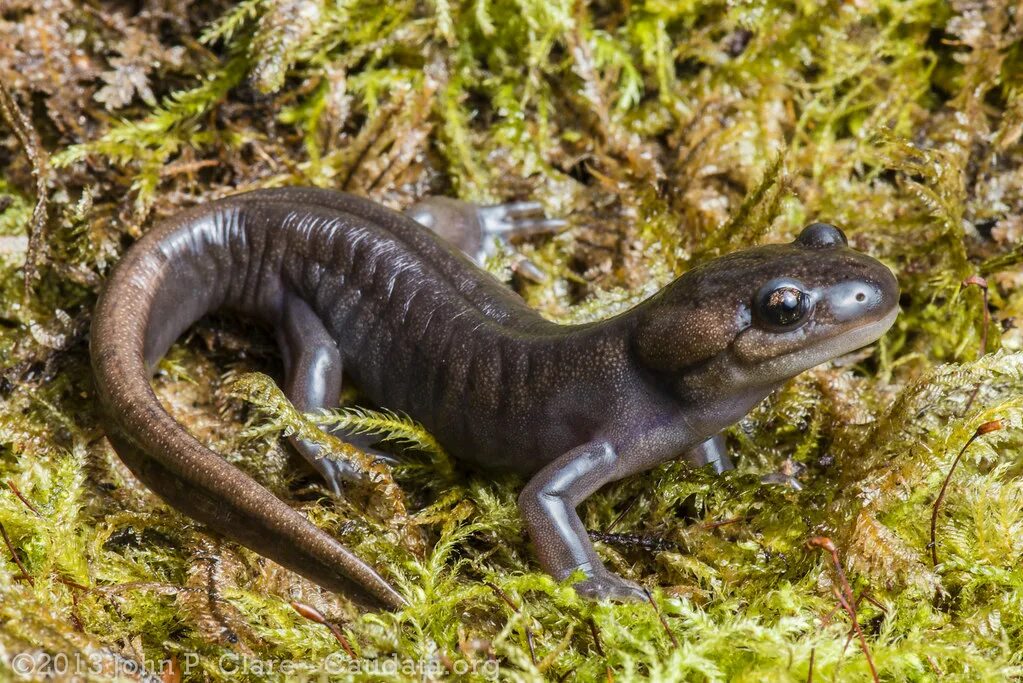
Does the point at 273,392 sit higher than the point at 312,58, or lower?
lower

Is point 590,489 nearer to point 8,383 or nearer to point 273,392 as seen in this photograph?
point 273,392

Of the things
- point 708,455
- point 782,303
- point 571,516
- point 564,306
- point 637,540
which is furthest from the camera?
point 564,306

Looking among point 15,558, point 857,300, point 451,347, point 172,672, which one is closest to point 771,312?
point 857,300

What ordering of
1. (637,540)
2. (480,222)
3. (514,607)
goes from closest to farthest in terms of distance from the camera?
(514,607), (637,540), (480,222)

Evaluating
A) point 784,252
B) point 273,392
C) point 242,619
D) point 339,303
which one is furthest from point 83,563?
point 784,252

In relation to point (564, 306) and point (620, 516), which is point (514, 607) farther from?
point (564, 306)

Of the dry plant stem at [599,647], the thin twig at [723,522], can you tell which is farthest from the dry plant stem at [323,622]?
the thin twig at [723,522]

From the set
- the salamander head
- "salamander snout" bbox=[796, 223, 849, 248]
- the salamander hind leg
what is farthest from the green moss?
"salamander snout" bbox=[796, 223, 849, 248]
